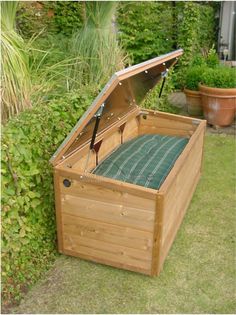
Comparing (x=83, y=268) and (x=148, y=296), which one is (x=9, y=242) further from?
(x=148, y=296)

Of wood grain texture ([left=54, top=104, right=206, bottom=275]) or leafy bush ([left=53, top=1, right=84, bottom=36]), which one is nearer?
wood grain texture ([left=54, top=104, right=206, bottom=275])

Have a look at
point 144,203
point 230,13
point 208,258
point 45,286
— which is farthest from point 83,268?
point 230,13

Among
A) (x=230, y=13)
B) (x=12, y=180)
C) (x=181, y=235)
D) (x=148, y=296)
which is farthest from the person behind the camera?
(x=230, y=13)

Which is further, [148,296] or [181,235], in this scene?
[181,235]

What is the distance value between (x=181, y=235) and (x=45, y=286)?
119 cm

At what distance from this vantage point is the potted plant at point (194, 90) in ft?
19.9

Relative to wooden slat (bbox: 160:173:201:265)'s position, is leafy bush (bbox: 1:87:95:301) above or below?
above

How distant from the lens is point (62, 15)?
22.8 ft

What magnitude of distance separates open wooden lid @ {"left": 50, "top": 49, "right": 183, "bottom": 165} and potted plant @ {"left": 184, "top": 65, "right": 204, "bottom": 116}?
2.67 metres

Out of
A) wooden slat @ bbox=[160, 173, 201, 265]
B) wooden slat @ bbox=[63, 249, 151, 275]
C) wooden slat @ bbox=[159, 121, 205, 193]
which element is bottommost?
wooden slat @ bbox=[63, 249, 151, 275]

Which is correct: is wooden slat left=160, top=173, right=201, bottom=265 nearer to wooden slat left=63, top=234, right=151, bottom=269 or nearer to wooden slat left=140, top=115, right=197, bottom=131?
wooden slat left=63, top=234, right=151, bottom=269

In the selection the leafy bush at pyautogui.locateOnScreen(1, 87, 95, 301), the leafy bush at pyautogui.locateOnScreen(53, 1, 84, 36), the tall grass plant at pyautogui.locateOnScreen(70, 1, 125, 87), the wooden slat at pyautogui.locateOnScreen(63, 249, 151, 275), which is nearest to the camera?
the leafy bush at pyautogui.locateOnScreen(1, 87, 95, 301)

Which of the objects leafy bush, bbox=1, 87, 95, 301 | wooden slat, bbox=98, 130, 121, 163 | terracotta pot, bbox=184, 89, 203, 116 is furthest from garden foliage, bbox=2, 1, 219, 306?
terracotta pot, bbox=184, 89, 203, 116

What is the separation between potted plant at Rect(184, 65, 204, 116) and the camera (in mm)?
6051
